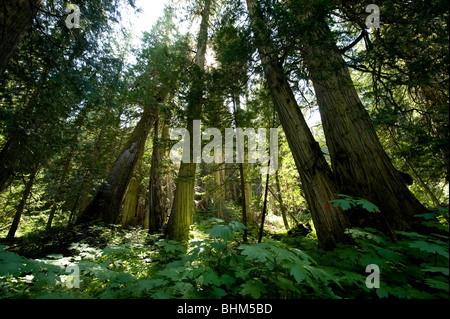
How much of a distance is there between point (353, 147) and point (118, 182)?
766 cm

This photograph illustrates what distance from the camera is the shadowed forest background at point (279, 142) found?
1.78m

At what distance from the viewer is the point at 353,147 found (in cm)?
345

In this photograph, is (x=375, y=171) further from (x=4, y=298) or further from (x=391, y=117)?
(x=4, y=298)

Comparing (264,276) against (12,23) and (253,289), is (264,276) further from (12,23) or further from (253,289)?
(12,23)

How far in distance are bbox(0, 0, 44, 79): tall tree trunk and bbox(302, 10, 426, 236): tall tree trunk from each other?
5.48 meters

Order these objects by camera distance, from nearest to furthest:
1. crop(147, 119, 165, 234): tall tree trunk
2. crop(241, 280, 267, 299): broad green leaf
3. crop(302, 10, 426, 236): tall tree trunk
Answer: crop(241, 280, 267, 299): broad green leaf, crop(302, 10, 426, 236): tall tree trunk, crop(147, 119, 165, 234): tall tree trunk

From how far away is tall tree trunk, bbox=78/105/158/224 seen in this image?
6681mm

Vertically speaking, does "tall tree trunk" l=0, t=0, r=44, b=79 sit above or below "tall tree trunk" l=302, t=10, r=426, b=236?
above

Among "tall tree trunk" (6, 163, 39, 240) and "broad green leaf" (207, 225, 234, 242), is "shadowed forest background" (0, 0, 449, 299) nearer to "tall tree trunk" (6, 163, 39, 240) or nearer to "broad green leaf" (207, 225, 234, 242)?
"broad green leaf" (207, 225, 234, 242)

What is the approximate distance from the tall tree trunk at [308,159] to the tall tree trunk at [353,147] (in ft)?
0.98
